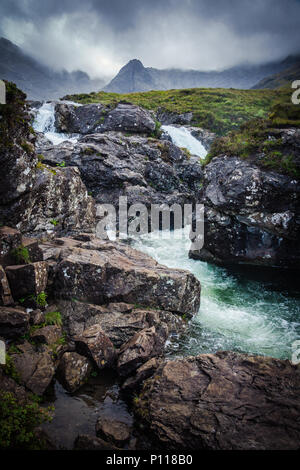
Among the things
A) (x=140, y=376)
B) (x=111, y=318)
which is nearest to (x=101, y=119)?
(x=111, y=318)

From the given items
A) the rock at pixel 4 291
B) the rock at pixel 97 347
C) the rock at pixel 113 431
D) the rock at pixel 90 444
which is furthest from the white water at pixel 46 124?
the rock at pixel 90 444

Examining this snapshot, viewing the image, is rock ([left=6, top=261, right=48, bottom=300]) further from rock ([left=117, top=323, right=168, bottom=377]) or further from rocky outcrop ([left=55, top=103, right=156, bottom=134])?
rocky outcrop ([left=55, top=103, right=156, bottom=134])

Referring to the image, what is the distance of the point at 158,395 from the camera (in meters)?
5.70

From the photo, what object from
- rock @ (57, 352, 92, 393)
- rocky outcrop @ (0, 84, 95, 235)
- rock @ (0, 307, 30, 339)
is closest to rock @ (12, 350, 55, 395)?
rock @ (57, 352, 92, 393)

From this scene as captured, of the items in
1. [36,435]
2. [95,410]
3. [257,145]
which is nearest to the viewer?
[36,435]

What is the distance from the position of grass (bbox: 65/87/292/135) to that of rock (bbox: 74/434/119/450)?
47.1 meters

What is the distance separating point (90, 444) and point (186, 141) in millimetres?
39371

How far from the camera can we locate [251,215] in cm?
1390

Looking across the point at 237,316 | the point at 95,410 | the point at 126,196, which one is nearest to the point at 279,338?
the point at 237,316

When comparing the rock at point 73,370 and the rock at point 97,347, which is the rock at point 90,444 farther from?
the rock at point 97,347

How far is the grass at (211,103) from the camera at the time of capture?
48.5 m
